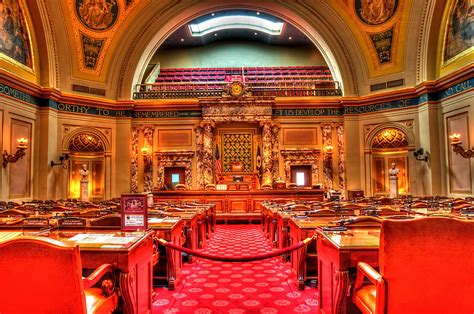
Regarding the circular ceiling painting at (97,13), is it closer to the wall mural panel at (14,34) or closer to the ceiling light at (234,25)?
the wall mural panel at (14,34)

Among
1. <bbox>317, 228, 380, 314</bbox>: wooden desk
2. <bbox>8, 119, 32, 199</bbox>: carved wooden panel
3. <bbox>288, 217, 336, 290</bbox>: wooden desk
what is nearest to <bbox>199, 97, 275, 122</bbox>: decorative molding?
<bbox>8, 119, 32, 199</bbox>: carved wooden panel

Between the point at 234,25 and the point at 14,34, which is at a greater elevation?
the point at 234,25

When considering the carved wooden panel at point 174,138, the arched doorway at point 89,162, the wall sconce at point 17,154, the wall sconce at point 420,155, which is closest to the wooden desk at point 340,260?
the wall sconce at point 17,154

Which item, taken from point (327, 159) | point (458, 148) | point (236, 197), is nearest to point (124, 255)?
point (236, 197)

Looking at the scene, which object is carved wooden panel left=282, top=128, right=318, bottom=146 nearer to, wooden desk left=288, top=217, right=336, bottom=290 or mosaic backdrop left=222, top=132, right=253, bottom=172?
mosaic backdrop left=222, top=132, right=253, bottom=172

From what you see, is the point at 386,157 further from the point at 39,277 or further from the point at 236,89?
the point at 39,277

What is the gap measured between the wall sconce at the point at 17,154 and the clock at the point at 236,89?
8.09 m

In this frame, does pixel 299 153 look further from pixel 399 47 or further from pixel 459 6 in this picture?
pixel 459 6

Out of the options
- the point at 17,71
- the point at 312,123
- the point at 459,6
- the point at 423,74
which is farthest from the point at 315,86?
the point at 17,71

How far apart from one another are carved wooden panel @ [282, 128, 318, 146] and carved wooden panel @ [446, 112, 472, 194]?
5181 millimetres

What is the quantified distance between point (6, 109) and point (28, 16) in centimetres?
358

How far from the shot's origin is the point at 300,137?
15445 millimetres

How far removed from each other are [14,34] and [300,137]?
11099mm

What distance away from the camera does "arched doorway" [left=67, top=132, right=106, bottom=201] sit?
14023 millimetres
